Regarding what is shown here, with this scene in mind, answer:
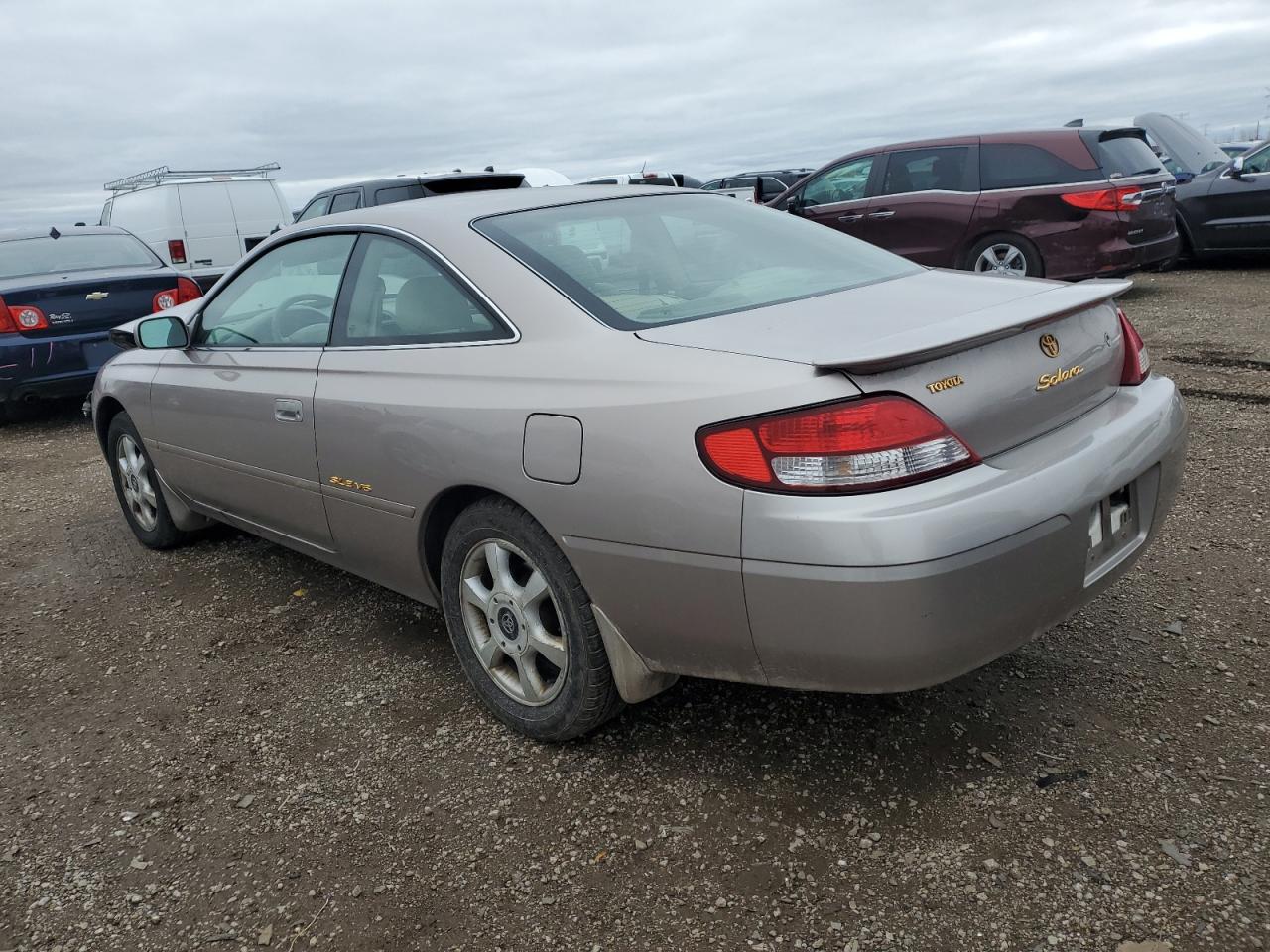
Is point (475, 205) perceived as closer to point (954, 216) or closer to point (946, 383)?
point (946, 383)

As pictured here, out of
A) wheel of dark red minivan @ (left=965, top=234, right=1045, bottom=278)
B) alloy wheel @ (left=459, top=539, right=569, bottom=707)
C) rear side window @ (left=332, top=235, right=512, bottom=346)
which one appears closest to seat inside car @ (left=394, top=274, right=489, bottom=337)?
rear side window @ (left=332, top=235, right=512, bottom=346)

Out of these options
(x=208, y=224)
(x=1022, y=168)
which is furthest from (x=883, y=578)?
(x=208, y=224)

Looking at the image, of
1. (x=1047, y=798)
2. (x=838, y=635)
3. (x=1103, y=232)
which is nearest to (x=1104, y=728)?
(x=1047, y=798)

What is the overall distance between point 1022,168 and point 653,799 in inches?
310

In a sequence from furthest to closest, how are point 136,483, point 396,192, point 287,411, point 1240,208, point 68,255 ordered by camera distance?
point 1240,208
point 396,192
point 68,255
point 136,483
point 287,411

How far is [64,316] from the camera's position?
23.5ft

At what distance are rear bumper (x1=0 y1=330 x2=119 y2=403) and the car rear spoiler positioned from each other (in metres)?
6.71

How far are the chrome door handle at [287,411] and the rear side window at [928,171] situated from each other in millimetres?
7363

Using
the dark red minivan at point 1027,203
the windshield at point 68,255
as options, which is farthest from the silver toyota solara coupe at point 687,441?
the dark red minivan at point 1027,203

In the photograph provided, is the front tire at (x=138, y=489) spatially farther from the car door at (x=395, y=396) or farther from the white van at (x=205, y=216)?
the white van at (x=205, y=216)

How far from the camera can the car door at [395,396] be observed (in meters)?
2.65

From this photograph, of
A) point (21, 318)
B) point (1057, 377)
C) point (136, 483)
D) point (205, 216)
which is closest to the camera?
→ point (1057, 377)

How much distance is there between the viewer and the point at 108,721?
310 cm

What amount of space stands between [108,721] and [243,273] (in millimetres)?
1670
